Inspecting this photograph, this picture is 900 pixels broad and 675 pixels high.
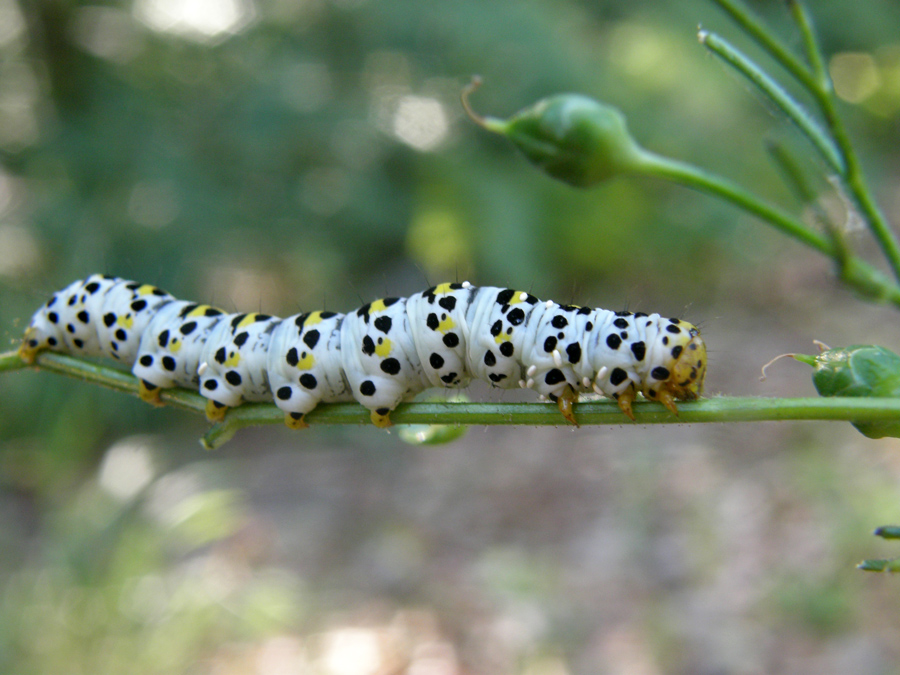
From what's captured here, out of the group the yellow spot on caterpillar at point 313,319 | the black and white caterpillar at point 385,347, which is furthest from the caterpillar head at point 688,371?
the yellow spot on caterpillar at point 313,319

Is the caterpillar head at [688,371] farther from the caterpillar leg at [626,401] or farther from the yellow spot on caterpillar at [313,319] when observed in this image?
the yellow spot on caterpillar at [313,319]

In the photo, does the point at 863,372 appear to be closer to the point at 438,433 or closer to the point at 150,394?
the point at 438,433

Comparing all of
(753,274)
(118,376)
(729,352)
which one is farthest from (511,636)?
(753,274)

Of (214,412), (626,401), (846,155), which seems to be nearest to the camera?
(846,155)

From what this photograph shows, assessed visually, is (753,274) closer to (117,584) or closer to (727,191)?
(117,584)

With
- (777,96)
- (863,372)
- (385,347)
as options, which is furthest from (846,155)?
(385,347)

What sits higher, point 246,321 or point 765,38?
point 765,38
